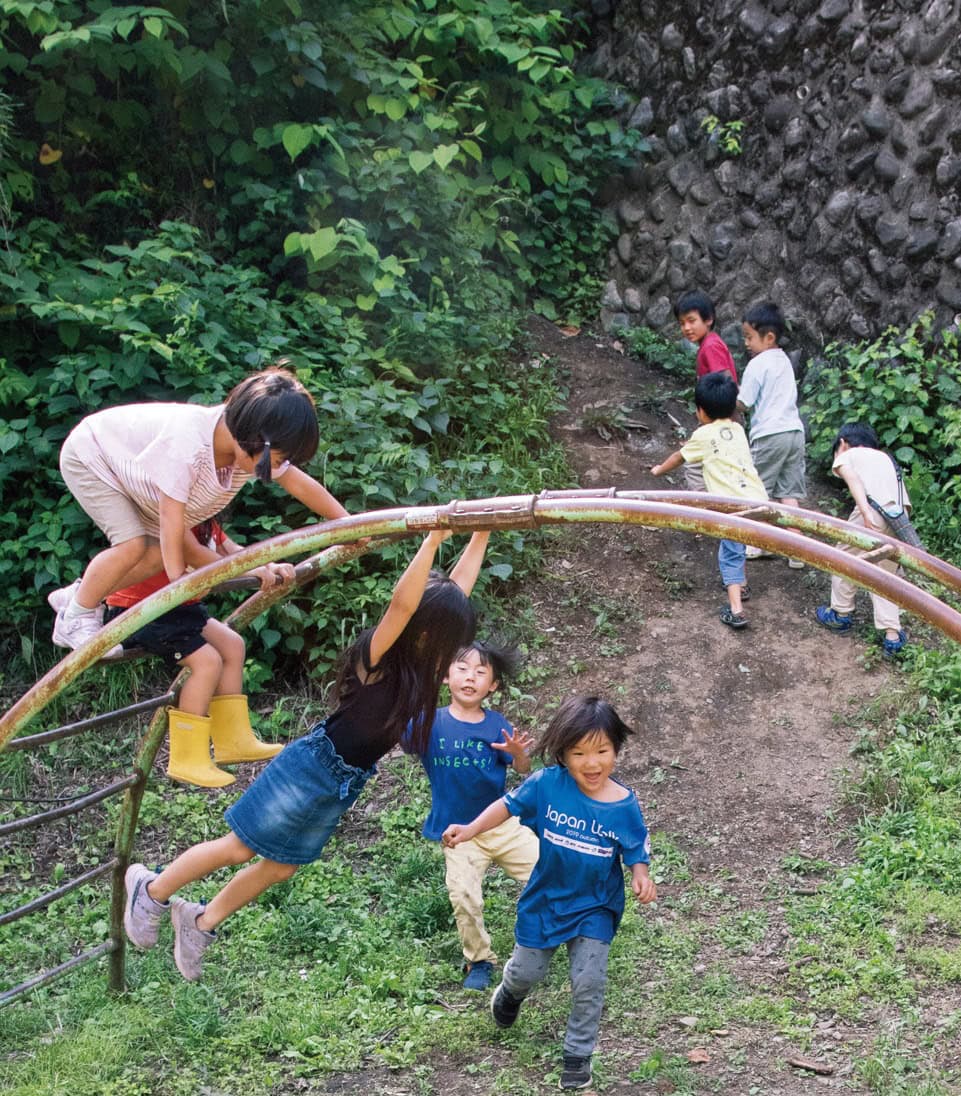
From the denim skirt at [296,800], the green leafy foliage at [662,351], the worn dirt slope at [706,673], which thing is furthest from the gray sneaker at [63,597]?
the green leafy foliage at [662,351]

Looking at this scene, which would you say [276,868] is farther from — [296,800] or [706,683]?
[706,683]

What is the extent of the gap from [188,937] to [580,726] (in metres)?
1.40

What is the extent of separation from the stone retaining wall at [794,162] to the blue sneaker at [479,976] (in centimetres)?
540

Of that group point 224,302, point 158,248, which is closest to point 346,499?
point 224,302

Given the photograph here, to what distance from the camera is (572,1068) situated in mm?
3869

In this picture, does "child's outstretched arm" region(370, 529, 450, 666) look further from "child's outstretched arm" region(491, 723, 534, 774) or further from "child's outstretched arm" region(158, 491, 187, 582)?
"child's outstretched arm" region(491, 723, 534, 774)

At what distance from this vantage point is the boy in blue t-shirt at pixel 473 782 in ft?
14.6

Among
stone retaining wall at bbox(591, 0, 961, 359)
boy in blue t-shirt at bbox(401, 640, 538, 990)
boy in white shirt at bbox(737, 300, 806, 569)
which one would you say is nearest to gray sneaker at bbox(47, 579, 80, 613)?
boy in blue t-shirt at bbox(401, 640, 538, 990)

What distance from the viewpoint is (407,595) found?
3264 millimetres

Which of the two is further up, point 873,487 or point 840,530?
point 840,530

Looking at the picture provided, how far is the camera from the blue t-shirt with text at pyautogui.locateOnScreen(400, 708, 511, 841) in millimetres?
4441

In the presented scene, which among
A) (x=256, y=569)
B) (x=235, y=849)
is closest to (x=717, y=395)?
(x=256, y=569)

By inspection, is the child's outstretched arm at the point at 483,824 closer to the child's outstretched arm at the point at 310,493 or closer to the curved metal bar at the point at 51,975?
the child's outstretched arm at the point at 310,493

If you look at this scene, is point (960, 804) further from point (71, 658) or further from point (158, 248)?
point (158, 248)
